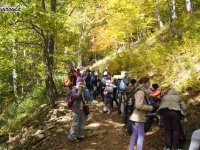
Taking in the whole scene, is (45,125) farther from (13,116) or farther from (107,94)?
(13,116)

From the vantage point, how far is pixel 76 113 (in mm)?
10102

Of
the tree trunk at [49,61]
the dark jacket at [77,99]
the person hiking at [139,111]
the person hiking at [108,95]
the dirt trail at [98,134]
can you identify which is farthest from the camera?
the tree trunk at [49,61]

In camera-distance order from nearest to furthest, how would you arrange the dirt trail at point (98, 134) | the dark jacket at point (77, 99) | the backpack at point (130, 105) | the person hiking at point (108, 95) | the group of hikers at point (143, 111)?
the group of hikers at point (143, 111)
the backpack at point (130, 105)
the dark jacket at point (77, 99)
the dirt trail at point (98, 134)
the person hiking at point (108, 95)

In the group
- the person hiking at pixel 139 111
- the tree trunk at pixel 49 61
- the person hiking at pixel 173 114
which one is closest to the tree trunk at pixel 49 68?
the tree trunk at pixel 49 61

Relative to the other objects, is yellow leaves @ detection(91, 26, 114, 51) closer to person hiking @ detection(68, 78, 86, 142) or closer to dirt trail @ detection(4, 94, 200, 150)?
dirt trail @ detection(4, 94, 200, 150)

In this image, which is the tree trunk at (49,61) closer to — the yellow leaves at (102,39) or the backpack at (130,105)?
the backpack at (130,105)

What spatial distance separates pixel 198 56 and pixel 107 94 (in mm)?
5712

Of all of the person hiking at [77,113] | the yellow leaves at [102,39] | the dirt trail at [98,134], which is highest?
the yellow leaves at [102,39]

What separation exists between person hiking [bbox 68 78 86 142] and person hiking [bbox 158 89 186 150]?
8.71 feet

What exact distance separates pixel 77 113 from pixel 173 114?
3.19 m

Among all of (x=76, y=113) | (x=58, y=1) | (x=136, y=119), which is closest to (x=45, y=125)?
(x=76, y=113)

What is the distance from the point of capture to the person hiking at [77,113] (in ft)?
32.4

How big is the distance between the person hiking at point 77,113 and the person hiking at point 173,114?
266 cm

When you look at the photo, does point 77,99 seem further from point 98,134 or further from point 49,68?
point 49,68
